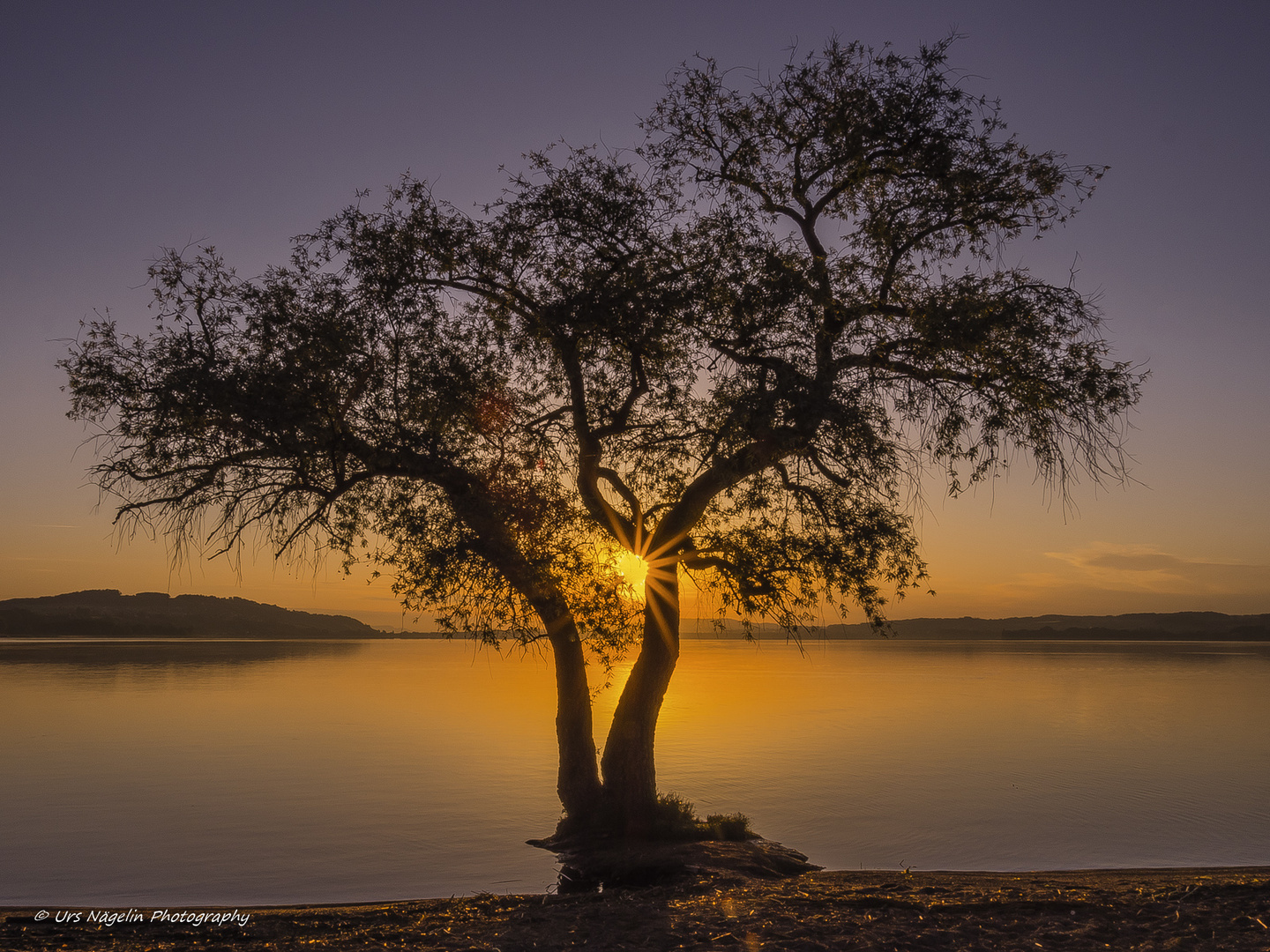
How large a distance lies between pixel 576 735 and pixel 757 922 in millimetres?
6178

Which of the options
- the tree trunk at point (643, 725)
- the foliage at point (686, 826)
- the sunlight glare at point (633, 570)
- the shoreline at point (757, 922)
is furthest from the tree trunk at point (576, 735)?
the shoreline at point (757, 922)

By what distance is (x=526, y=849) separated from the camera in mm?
17547

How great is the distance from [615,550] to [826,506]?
138 inches

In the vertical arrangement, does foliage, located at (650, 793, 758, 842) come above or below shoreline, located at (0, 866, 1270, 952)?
below

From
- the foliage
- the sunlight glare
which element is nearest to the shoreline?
the foliage

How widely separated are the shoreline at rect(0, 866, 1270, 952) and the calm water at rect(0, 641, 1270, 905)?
458 cm

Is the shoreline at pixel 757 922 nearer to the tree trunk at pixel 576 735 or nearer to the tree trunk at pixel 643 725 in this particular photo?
the tree trunk at pixel 643 725

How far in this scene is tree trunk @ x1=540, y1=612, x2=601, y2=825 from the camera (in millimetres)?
14367

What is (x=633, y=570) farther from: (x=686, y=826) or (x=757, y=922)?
(x=757, y=922)

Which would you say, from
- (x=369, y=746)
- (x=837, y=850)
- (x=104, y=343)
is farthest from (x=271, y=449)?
(x=369, y=746)

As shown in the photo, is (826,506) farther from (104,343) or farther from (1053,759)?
(1053,759)

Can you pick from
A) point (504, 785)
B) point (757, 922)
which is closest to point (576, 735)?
point (757, 922)

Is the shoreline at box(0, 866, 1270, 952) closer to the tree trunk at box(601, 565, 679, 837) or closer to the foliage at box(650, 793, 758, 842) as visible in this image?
the foliage at box(650, 793, 758, 842)

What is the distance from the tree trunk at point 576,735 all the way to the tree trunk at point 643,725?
1.16 ft
